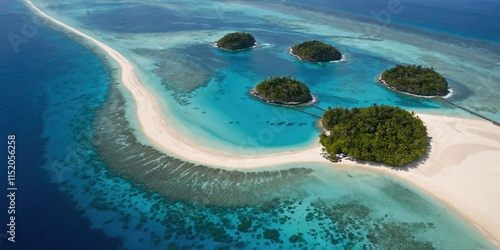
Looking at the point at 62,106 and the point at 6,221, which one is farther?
the point at 62,106

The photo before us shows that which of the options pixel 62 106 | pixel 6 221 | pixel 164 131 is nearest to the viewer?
pixel 6 221

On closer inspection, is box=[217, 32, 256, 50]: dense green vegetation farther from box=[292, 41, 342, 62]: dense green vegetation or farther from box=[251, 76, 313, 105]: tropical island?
box=[251, 76, 313, 105]: tropical island

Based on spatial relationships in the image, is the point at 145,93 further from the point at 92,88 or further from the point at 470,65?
the point at 470,65

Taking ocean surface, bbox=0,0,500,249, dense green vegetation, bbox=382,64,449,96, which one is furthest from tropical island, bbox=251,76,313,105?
dense green vegetation, bbox=382,64,449,96

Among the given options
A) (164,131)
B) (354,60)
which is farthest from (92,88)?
(354,60)

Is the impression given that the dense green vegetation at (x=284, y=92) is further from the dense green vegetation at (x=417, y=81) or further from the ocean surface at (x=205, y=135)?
the dense green vegetation at (x=417, y=81)

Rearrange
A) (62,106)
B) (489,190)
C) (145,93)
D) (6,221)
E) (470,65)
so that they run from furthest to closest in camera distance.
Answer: (470,65)
(145,93)
(62,106)
(489,190)
(6,221)

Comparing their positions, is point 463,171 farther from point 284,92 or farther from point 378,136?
point 284,92

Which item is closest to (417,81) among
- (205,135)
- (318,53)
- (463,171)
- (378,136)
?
(318,53)

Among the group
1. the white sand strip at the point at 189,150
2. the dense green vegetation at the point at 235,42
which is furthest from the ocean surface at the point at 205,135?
the dense green vegetation at the point at 235,42
